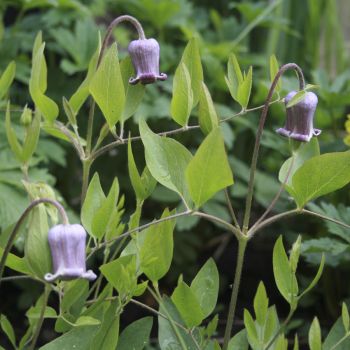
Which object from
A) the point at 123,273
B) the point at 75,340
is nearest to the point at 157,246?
the point at 123,273

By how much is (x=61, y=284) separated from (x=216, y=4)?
7.48ft

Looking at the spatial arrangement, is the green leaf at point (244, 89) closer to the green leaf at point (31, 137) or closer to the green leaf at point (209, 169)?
the green leaf at point (209, 169)

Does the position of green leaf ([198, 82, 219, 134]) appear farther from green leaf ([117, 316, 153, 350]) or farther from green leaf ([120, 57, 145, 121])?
green leaf ([117, 316, 153, 350])

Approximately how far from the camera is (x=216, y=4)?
318cm

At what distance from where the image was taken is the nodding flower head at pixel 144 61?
1.14 m

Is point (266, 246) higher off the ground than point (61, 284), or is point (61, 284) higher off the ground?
point (61, 284)

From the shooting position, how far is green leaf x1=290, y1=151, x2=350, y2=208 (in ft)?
3.39

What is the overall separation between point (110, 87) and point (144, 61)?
90mm

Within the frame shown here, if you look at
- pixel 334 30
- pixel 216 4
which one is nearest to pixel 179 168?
pixel 334 30

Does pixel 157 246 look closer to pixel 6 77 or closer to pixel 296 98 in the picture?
pixel 296 98

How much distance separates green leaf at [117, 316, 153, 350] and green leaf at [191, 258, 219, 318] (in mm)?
85

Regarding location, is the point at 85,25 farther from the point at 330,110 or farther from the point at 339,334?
the point at 339,334

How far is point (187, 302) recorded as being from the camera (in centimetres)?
111

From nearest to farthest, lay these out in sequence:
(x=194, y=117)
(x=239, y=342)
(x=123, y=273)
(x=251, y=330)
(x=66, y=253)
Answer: (x=66, y=253), (x=123, y=273), (x=251, y=330), (x=239, y=342), (x=194, y=117)
